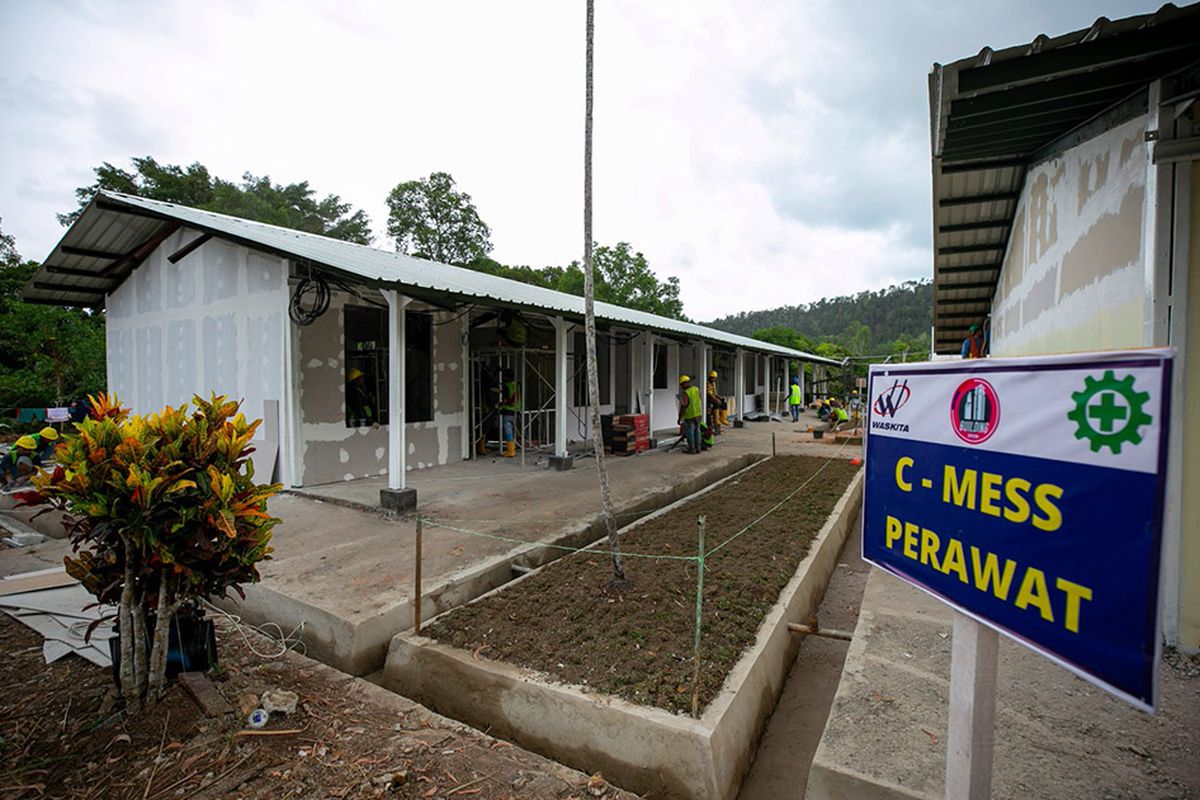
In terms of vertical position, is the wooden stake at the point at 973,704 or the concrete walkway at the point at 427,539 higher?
the wooden stake at the point at 973,704

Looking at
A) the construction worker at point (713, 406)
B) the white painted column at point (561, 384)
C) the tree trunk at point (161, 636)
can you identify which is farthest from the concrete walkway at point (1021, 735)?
the construction worker at point (713, 406)

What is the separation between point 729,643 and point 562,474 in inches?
240

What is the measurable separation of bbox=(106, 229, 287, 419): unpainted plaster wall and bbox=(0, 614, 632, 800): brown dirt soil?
529 cm

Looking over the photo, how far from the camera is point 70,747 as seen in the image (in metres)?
2.83

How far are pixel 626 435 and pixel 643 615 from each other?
8322 mm

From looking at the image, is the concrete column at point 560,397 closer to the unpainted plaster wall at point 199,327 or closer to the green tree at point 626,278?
the unpainted plaster wall at point 199,327

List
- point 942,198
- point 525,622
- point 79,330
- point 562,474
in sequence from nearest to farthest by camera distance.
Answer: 1. point 525,622
2. point 942,198
3. point 562,474
4. point 79,330

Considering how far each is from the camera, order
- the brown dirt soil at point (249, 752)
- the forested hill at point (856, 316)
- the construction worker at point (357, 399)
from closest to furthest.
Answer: the brown dirt soil at point (249, 752) < the construction worker at point (357, 399) < the forested hill at point (856, 316)

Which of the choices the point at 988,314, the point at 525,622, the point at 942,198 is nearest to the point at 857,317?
the point at 988,314

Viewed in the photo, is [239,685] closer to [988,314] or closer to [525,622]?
[525,622]

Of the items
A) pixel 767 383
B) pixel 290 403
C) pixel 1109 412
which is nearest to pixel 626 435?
pixel 290 403

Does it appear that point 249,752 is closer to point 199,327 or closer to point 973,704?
point 973,704

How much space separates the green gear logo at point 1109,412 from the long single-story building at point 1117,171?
57 centimetres

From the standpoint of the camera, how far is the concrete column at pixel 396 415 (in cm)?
689
